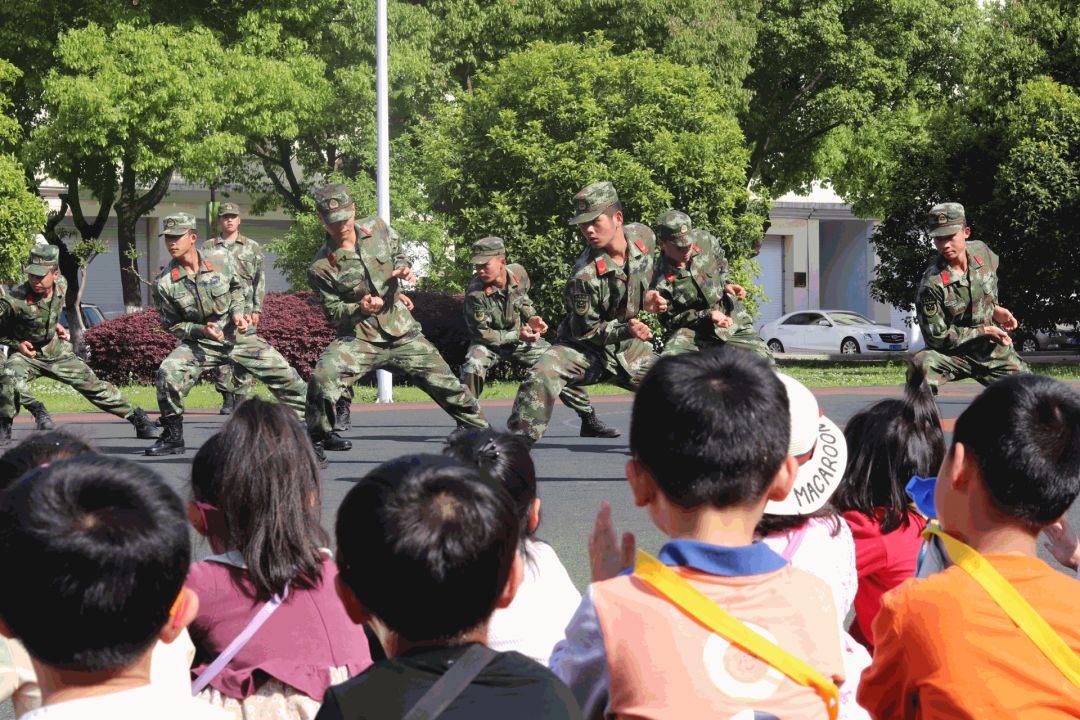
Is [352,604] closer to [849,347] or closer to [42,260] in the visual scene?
[42,260]

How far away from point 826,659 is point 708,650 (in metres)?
0.27

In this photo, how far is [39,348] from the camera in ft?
41.7

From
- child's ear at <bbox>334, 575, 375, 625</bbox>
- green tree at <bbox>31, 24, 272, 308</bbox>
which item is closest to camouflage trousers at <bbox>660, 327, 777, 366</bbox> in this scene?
child's ear at <bbox>334, 575, 375, 625</bbox>

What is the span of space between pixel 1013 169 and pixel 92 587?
998 inches

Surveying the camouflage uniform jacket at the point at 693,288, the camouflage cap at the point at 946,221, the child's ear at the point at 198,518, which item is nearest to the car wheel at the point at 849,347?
the camouflage cap at the point at 946,221

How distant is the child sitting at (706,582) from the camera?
8.06ft

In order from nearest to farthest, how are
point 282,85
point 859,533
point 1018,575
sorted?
point 1018,575, point 859,533, point 282,85

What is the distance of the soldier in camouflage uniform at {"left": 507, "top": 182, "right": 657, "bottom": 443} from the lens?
9.38 meters

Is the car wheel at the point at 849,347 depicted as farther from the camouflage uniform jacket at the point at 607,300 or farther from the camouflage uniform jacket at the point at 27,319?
the camouflage uniform jacket at the point at 607,300

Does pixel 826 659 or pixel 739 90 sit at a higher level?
pixel 739 90

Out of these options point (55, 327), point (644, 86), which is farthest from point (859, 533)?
point (644, 86)

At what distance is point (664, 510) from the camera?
2.71 metres

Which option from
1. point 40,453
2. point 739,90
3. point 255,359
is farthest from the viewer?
point 739,90

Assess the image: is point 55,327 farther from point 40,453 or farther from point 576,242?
point 576,242
